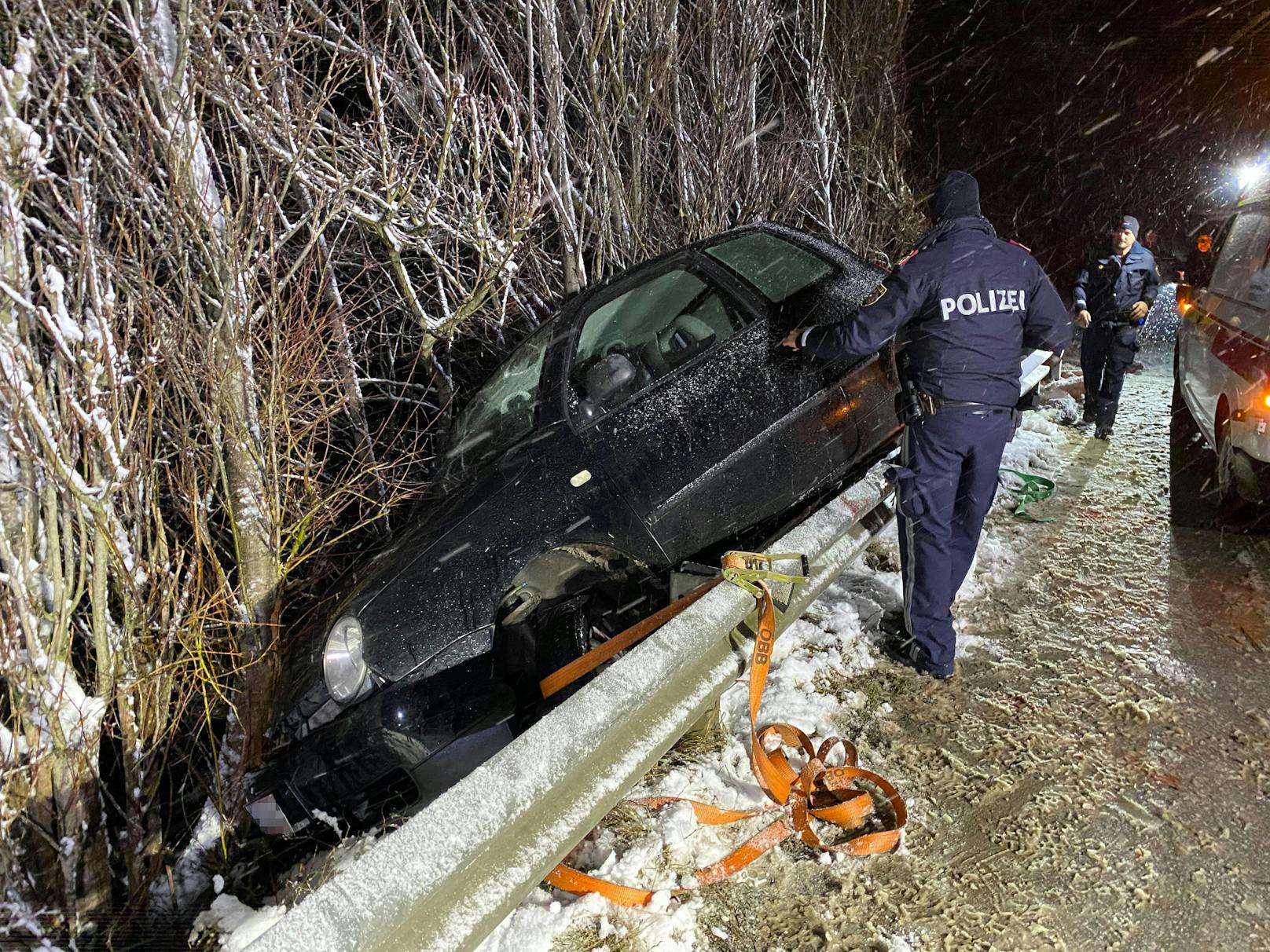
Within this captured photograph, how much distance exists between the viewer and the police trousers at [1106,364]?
586cm

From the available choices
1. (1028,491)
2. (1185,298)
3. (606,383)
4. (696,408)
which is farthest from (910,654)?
(1185,298)

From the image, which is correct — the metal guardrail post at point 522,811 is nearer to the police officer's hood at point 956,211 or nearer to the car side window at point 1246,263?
the police officer's hood at point 956,211

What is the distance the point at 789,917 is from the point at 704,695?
2.04 feet

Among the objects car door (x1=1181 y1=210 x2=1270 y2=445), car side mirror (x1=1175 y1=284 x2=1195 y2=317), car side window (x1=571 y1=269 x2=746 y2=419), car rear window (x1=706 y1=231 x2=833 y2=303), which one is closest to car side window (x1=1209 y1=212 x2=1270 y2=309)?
car door (x1=1181 y1=210 x2=1270 y2=445)

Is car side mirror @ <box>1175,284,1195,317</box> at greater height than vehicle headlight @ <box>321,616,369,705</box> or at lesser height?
greater

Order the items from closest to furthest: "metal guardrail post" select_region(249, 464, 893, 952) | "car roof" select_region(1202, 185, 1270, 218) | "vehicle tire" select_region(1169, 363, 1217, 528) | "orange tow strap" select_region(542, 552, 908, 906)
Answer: "metal guardrail post" select_region(249, 464, 893, 952) → "orange tow strap" select_region(542, 552, 908, 906) → "vehicle tire" select_region(1169, 363, 1217, 528) → "car roof" select_region(1202, 185, 1270, 218)

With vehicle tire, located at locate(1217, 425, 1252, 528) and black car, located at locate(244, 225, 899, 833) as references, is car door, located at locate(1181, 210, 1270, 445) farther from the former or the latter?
black car, located at locate(244, 225, 899, 833)

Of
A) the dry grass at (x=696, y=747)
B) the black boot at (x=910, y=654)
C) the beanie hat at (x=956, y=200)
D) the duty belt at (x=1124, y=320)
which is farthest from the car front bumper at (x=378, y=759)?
the duty belt at (x=1124, y=320)

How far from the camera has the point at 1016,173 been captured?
16.1m

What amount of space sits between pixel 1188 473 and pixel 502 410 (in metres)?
4.58

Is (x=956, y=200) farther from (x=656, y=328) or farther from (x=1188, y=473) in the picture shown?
(x=1188, y=473)

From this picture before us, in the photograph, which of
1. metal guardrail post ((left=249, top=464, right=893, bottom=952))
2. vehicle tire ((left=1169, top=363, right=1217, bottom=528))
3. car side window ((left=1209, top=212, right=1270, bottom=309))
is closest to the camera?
metal guardrail post ((left=249, top=464, right=893, bottom=952))

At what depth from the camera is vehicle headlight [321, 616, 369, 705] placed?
2.64 metres

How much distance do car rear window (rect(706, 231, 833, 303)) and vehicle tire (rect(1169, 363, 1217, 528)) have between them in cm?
259
